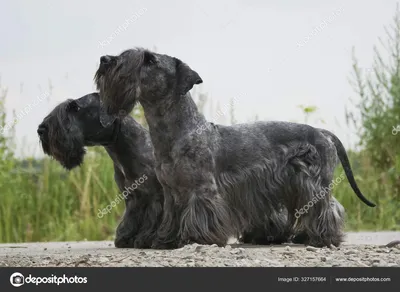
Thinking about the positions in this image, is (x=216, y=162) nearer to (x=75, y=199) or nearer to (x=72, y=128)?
(x=72, y=128)

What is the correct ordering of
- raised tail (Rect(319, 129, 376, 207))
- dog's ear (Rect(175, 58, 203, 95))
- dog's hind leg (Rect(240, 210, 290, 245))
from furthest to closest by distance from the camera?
dog's hind leg (Rect(240, 210, 290, 245))
raised tail (Rect(319, 129, 376, 207))
dog's ear (Rect(175, 58, 203, 95))

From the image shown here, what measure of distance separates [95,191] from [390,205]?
3.69 metres

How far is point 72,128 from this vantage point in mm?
6148

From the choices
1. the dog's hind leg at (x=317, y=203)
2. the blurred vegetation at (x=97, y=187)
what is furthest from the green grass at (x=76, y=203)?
the dog's hind leg at (x=317, y=203)

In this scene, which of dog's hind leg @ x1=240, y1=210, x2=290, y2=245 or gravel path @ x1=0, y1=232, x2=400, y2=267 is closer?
gravel path @ x1=0, y1=232, x2=400, y2=267

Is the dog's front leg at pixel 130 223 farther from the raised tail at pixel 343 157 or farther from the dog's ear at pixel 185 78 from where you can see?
the raised tail at pixel 343 157

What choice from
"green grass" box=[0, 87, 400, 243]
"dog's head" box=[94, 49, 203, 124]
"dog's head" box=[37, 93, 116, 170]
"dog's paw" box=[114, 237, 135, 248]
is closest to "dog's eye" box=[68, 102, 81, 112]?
"dog's head" box=[37, 93, 116, 170]

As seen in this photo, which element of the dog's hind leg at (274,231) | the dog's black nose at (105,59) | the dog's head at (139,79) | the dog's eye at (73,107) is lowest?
the dog's hind leg at (274,231)

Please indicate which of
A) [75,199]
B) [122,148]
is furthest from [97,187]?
[122,148]

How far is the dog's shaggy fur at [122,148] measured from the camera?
614 centimetres

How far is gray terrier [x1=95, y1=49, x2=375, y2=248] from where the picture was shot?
226 inches

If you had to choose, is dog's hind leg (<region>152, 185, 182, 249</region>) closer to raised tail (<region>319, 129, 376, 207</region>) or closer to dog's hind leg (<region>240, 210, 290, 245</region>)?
dog's hind leg (<region>240, 210, 290, 245</region>)

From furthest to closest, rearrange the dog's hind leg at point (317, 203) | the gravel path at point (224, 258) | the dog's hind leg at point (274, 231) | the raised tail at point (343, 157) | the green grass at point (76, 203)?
1. the green grass at point (76, 203)
2. the dog's hind leg at point (274, 231)
3. the raised tail at point (343, 157)
4. the dog's hind leg at point (317, 203)
5. the gravel path at point (224, 258)
